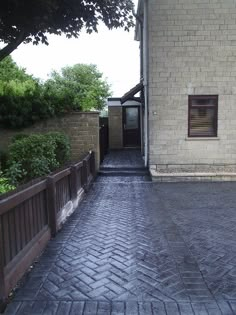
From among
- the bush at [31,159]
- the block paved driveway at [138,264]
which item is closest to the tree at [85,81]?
the bush at [31,159]

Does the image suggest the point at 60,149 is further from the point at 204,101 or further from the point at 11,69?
the point at 11,69

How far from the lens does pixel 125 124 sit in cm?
2027

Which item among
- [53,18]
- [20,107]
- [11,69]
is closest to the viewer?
[53,18]

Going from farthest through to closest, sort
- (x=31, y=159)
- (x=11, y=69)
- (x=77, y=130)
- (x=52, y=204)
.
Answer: (x=11, y=69)
(x=77, y=130)
(x=31, y=159)
(x=52, y=204)

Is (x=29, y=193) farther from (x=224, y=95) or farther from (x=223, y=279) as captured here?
(x=224, y=95)

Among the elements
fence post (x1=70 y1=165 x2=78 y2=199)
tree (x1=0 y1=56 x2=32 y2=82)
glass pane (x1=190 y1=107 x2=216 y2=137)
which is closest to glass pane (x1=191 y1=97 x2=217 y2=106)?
glass pane (x1=190 y1=107 x2=216 y2=137)

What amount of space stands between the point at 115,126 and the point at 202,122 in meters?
9.14

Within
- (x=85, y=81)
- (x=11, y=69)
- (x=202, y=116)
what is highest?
(x=11, y=69)

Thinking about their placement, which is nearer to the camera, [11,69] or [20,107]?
[20,107]

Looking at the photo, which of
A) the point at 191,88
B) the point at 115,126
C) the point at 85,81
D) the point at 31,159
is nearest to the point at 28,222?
the point at 31,159

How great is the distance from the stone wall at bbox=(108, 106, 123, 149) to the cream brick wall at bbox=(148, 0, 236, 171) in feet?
28.8

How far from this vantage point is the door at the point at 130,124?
20.3 meters

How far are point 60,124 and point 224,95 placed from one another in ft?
18.4

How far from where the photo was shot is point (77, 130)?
12344 mm
